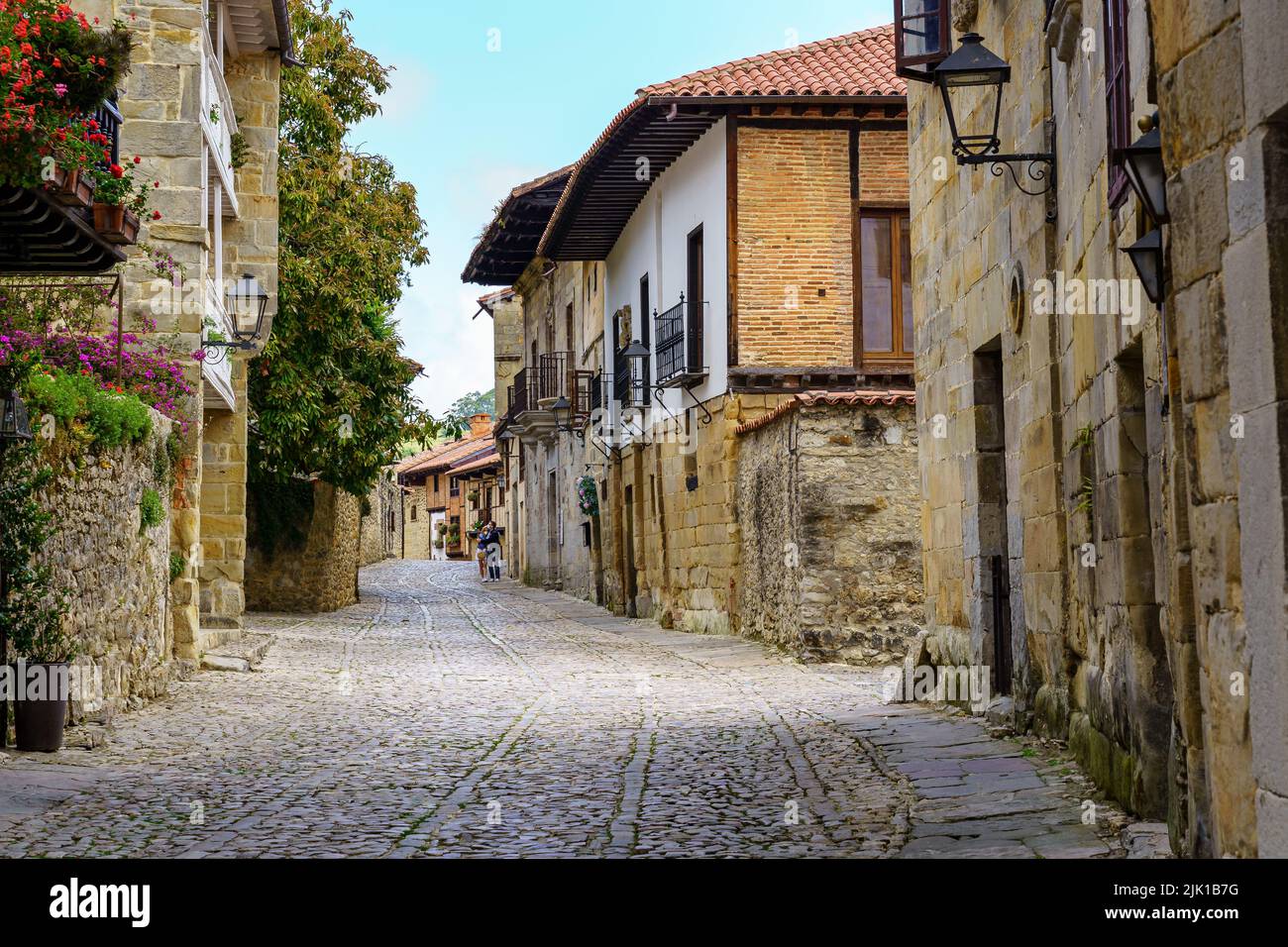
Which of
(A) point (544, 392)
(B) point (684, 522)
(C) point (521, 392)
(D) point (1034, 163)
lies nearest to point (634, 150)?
(B) point (684, 522)

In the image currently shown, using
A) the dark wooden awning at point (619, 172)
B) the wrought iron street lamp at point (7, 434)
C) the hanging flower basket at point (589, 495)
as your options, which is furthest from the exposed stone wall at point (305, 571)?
the wrought iron street lamp at point (7, 434)

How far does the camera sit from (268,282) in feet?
62.9

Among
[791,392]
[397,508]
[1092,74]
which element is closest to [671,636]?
[791,392]

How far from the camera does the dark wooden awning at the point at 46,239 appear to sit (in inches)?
355

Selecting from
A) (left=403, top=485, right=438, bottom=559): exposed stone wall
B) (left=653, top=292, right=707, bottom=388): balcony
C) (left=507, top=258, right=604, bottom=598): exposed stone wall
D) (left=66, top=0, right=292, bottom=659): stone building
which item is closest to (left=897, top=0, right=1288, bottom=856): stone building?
(left=66, top=0, right=292, bottom=659): stone building

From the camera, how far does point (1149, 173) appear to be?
16.7ft

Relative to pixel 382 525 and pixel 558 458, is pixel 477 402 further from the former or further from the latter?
pixel 558 458

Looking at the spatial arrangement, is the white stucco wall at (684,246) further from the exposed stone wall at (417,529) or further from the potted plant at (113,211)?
the exposed stone wall at (417,529)

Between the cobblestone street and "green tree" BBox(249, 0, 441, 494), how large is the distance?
900 cm

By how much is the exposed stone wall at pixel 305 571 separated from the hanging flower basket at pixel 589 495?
16.1 ft

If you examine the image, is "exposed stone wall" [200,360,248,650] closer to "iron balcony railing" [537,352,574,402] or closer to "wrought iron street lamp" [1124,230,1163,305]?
"iron balcony railing" [537,352,574,402]

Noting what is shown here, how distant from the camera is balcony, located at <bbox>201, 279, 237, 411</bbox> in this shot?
15773mm
